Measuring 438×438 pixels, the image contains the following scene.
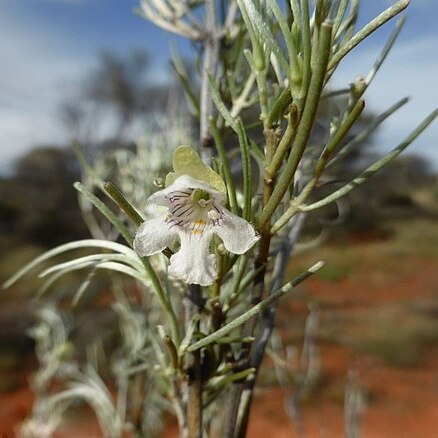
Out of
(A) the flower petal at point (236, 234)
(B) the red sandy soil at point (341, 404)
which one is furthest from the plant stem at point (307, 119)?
(B) the red sandy soil at point (341, 404)

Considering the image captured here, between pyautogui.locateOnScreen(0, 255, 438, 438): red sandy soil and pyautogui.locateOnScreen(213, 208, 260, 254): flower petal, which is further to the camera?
pyautogui.locateOnScreen(0, 255, 438, 438): red sandy soil

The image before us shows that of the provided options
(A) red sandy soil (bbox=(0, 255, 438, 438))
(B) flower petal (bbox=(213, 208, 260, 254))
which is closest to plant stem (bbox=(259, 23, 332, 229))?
(B) flower petal (bbox=(213, 208, 260, 254))

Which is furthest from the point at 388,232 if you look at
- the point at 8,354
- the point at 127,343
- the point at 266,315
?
the point at 266,315

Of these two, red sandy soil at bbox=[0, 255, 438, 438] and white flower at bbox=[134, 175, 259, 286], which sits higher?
white flower at bbox=[134, 175, 259, 286]

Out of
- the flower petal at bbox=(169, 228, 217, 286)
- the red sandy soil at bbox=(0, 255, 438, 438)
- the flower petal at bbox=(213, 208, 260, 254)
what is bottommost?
the red sandy soil at bbox=(0, 255, 438, 438)

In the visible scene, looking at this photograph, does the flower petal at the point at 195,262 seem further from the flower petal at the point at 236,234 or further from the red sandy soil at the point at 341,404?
the red sandy soil at the point at 341,404

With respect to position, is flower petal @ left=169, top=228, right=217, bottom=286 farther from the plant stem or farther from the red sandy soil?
the red sandy soil
